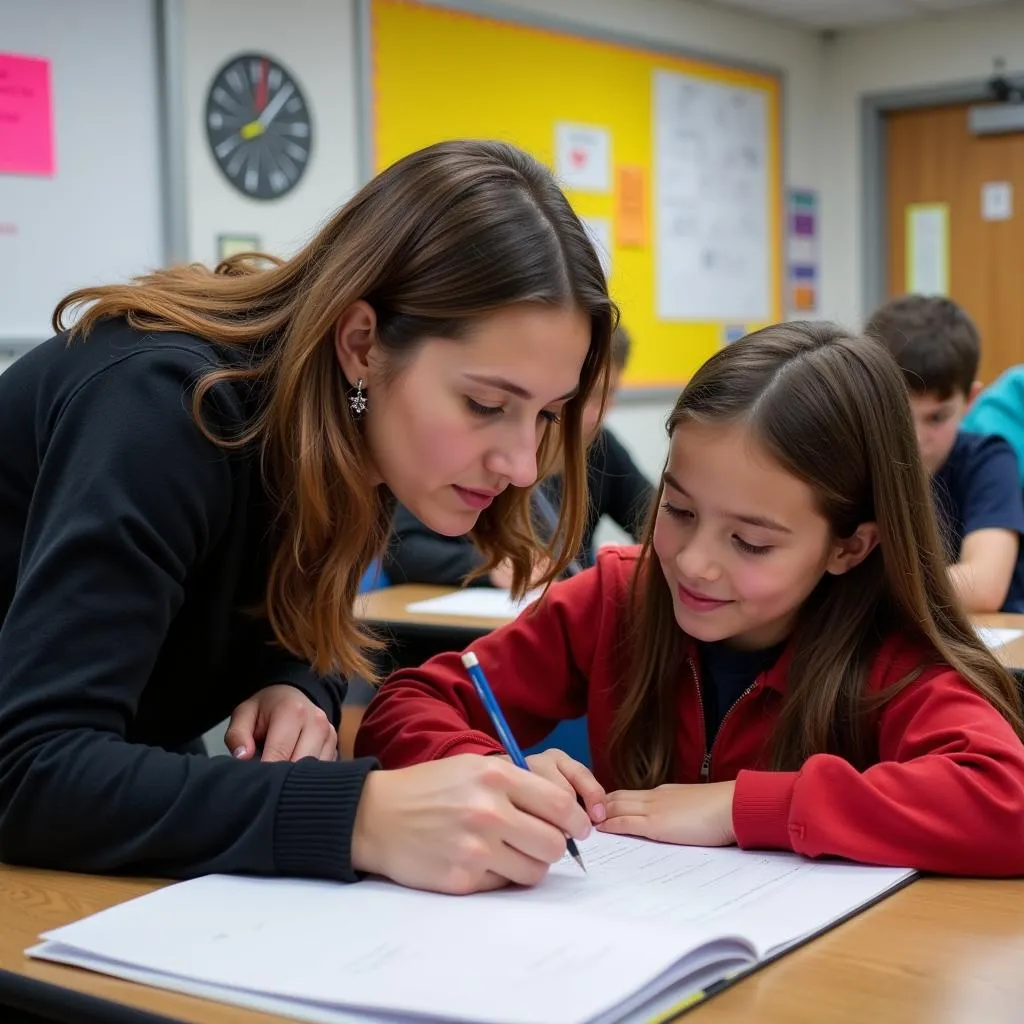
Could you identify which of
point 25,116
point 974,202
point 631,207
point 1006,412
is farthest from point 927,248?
point 25,116

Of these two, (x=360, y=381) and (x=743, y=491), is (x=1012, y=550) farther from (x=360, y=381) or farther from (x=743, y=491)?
(x=360, y=381)

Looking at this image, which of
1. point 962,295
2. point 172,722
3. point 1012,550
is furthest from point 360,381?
point 962,295

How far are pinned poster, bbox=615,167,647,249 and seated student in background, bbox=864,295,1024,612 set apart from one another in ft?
8.45

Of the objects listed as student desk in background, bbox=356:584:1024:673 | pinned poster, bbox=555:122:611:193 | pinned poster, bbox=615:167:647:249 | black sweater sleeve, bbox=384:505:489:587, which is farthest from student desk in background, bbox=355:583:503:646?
pinned poster, bbox=615:167:647:249

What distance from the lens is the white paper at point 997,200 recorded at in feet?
19.4

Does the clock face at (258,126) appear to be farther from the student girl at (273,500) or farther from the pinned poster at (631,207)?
the student girl at (273,500)

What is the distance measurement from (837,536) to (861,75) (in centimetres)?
534

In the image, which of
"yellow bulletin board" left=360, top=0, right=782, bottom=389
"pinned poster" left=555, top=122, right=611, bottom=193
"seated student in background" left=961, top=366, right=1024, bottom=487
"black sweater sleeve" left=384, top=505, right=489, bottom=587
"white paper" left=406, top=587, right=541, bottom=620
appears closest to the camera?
"white paper" left=406, top=587, right=541, bottom=620

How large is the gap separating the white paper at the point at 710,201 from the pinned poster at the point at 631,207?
0.09 m

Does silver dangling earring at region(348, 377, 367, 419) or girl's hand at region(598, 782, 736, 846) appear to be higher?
silver dangling earring at region(348, 377, 367, 419)

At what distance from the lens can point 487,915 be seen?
2.98 feet

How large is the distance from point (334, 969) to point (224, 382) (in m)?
0.47

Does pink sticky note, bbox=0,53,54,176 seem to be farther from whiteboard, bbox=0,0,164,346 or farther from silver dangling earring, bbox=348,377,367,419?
silver dangling earring, bbox=348,377,367,419

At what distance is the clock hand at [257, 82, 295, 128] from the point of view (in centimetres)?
407
